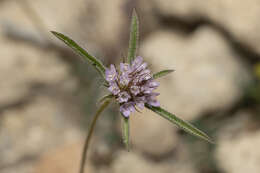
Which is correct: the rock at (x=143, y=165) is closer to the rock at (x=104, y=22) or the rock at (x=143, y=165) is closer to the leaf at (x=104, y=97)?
the rock at (x=104, y=22)

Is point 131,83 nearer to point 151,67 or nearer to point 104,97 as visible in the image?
point 104,97

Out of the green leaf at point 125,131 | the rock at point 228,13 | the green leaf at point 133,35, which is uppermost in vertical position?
the rock at point 228,13

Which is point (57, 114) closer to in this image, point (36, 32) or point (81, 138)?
point (81, 138)

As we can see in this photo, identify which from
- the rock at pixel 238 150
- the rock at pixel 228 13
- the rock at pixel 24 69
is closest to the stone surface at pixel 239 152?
the rock at pixel 238 150

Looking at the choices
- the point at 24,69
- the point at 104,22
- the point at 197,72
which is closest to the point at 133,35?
the point at 197,72

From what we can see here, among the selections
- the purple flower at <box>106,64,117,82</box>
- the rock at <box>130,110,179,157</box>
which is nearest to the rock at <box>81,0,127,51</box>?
the rock at <box>130,110,179,157</box>

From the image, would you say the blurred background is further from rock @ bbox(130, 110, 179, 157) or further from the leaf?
the leaf

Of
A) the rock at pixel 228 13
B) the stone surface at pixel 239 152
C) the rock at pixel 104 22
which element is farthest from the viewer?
the rock at pixel 104 22
